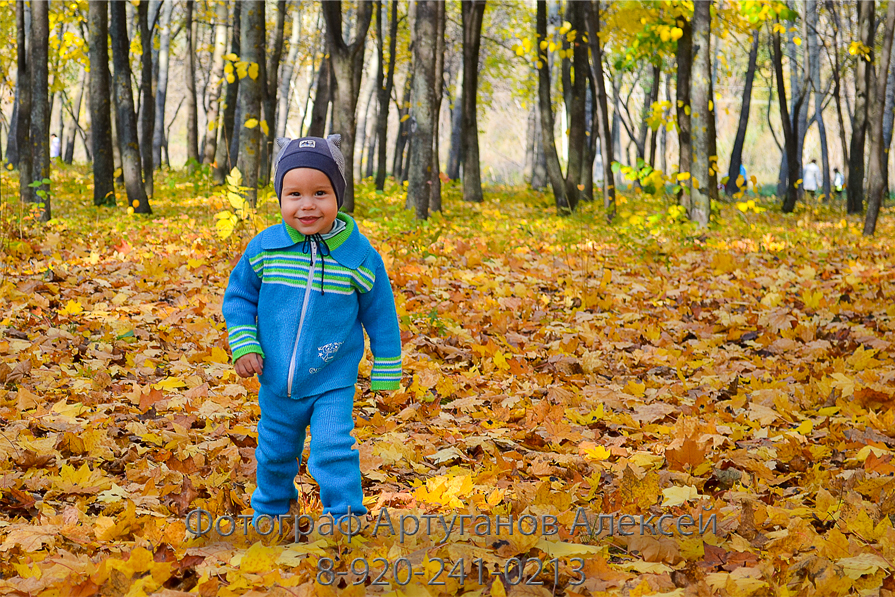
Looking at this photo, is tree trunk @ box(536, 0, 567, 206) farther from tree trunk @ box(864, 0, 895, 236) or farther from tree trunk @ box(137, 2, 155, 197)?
tree trunk @ box(137, 2, 155, 197)

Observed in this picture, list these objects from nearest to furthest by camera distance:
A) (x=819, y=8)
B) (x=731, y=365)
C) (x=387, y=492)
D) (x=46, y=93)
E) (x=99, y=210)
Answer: (x=387, y=492) < (x=731, y=365) < (x=46, y=93) < (x=99, y=210) < (x=819, y=8)

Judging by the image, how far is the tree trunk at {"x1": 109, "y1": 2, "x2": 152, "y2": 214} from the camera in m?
10.9

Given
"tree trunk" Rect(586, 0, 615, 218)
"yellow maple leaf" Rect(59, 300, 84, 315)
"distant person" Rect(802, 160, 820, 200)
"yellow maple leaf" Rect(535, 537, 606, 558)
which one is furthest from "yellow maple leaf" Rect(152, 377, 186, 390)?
"distant person" Rect(802, 160, 820, 200)

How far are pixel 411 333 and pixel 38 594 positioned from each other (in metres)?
3.40

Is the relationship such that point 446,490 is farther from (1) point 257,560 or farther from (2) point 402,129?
(2) point 402,129

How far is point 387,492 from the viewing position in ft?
9.80

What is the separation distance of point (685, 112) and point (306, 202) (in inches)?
367

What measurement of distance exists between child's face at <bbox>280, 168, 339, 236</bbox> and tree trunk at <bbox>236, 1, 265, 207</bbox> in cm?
588

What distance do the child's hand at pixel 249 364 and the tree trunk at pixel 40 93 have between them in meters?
7.66

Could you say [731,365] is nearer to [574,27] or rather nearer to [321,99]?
[574,27]

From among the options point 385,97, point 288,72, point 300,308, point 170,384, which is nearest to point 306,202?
point 300,308

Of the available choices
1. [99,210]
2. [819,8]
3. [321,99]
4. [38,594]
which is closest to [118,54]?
[99,210]

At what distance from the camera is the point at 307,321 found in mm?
2496

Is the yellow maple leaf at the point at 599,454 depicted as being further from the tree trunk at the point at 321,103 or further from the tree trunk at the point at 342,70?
the tree trunk at the point at 321,103
